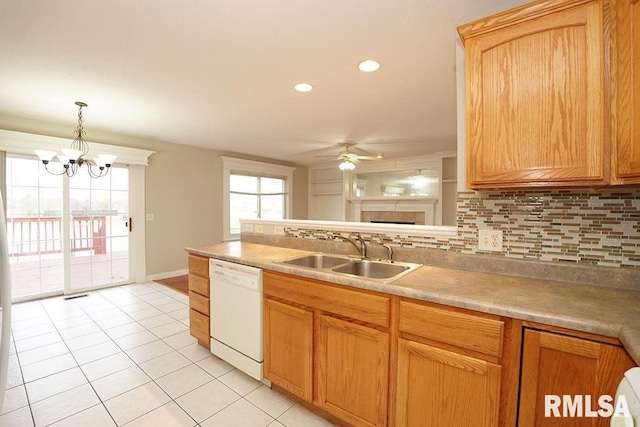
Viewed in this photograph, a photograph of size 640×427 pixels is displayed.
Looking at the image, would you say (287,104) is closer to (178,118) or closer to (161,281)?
(178,118)

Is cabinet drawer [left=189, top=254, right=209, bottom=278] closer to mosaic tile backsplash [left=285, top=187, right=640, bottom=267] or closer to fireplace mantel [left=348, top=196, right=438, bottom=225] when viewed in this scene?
mosaic tile backsplash [left=285, top=187, right=640, bottom=267]

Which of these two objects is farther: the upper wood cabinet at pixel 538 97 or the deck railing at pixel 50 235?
the deck railing at pixel 50 235

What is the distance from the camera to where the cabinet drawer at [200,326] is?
2.31 m

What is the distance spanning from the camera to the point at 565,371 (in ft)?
3.29

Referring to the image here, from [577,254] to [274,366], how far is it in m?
1.83

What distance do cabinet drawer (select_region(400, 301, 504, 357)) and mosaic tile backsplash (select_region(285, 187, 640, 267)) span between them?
635 millimetres

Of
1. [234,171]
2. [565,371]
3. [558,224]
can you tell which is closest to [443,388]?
[565,371]

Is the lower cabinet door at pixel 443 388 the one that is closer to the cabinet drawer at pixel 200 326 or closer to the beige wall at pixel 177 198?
the cabinet drawer at pixel 200 326

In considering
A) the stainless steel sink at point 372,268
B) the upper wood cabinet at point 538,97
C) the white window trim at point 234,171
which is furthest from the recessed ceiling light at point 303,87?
the white window trim at point 234,171

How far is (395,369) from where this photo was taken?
1.34 meters

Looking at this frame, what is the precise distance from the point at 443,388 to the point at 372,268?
85cm

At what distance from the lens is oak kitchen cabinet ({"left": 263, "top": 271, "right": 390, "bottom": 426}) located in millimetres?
1391

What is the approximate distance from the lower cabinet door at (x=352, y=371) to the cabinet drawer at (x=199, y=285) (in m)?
1.16

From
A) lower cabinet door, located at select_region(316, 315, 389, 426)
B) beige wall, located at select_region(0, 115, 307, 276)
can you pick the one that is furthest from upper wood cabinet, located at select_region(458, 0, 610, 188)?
beige wall, located at select_region(0, 115, 307, 276)
